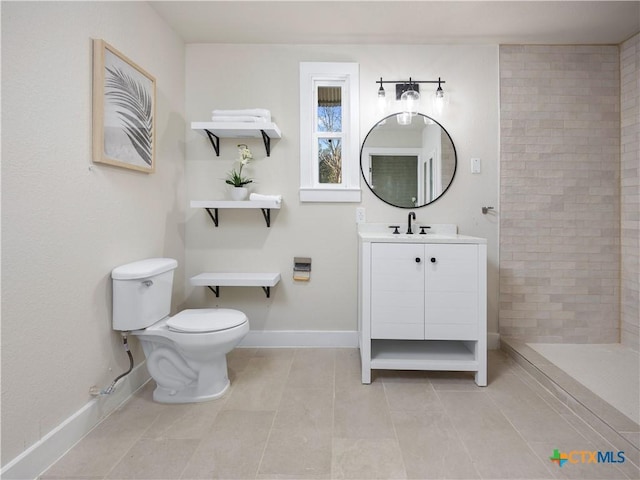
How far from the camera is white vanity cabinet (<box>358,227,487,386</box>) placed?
1.96m

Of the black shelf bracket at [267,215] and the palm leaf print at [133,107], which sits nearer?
the palm leaf print at [133,107]

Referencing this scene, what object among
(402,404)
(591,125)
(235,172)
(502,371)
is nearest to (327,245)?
(235,172)

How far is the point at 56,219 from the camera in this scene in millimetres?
1367

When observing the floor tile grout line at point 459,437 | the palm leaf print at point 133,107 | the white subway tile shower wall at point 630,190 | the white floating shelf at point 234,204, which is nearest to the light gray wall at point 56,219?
the palm leaf print at point 133,107

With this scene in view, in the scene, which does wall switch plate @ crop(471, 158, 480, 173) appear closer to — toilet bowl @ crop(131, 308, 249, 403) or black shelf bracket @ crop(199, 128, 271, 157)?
black shelf bracket @ crop(199, 128, 271, 157)

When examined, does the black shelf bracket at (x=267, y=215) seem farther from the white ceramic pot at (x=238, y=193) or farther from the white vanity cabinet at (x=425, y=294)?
the white vanity cabinet at (x=425, y=294)

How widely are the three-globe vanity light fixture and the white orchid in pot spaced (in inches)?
41.8

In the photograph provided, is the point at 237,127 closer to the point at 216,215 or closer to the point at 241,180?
the point at 241,180

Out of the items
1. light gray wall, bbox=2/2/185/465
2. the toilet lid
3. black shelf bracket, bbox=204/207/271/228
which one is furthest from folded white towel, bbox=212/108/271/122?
the toilet lid

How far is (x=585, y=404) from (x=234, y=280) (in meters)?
2.10

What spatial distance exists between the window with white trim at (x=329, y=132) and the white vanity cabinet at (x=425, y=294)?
0.70 metres

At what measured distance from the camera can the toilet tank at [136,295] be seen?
169 cm

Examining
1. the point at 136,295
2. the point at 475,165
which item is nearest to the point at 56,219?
the point at 136,295

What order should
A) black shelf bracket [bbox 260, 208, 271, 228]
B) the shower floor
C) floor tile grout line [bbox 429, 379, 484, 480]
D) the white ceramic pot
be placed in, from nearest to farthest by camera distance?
1. floor tile grout line [bbox 429, 379, 484, 480]
2. the shower floor
3. the white ceramic pot
4. black shelf bracket [bbox 260, 208, 271, 228]
